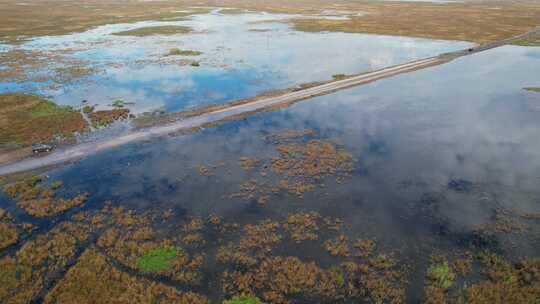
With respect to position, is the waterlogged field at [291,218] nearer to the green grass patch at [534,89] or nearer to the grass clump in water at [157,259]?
the grass clump in water at [157,259]

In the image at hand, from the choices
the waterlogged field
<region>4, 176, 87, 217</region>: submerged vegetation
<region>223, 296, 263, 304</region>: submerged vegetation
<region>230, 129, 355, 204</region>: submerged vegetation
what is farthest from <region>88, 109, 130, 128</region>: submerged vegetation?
<region>223, 296, 263, 304</region>: submerged vegetation

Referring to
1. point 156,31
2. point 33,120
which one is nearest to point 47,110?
point 33,120

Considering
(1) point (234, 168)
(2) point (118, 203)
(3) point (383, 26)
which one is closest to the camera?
(2) point (118, 203)

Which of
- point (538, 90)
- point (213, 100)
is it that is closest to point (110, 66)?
point (213, 100)

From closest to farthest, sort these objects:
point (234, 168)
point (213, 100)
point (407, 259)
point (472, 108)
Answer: point (407, 259), point (234, 168), point (472, 108), point (213, 100)

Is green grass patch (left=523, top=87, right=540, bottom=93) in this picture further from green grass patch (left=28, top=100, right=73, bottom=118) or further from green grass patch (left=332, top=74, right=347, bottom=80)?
green grass patch (left=28, top=100, right=73, bottom=118)

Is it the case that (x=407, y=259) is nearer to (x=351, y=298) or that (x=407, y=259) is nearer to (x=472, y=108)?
(x=351, y=298)

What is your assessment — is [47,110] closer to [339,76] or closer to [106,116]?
[106,116]
